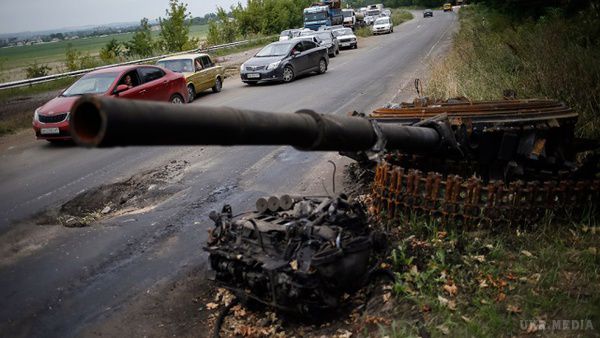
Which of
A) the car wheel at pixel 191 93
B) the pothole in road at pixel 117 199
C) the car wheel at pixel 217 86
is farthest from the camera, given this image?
the car wheel at pixel 217 86

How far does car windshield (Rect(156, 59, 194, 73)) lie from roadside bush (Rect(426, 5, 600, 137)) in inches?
344

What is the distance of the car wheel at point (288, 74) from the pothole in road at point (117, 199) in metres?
11.1

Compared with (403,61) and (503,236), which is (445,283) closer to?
(503,236)

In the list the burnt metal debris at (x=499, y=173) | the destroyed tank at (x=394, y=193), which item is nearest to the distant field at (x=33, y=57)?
the destroyed tank at (x=394, y=193)

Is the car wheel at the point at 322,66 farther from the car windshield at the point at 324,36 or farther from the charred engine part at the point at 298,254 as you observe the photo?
the charred engine part at the point at 298,254

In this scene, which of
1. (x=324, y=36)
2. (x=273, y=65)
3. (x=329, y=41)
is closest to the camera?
(x=273, y=65)

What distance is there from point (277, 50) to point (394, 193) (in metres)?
16.4

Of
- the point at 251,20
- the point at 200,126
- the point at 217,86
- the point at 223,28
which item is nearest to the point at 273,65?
the point at 217,86

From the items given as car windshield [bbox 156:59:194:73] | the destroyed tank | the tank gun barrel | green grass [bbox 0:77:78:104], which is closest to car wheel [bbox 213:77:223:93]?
car windshield [bbox 156:59:194:73]

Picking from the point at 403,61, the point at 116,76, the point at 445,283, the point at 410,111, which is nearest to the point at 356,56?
the point at 403,61

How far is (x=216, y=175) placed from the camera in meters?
9.02

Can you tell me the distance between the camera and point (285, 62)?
19.9m

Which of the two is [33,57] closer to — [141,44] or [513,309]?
[141,44]

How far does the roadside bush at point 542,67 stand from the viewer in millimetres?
8680
